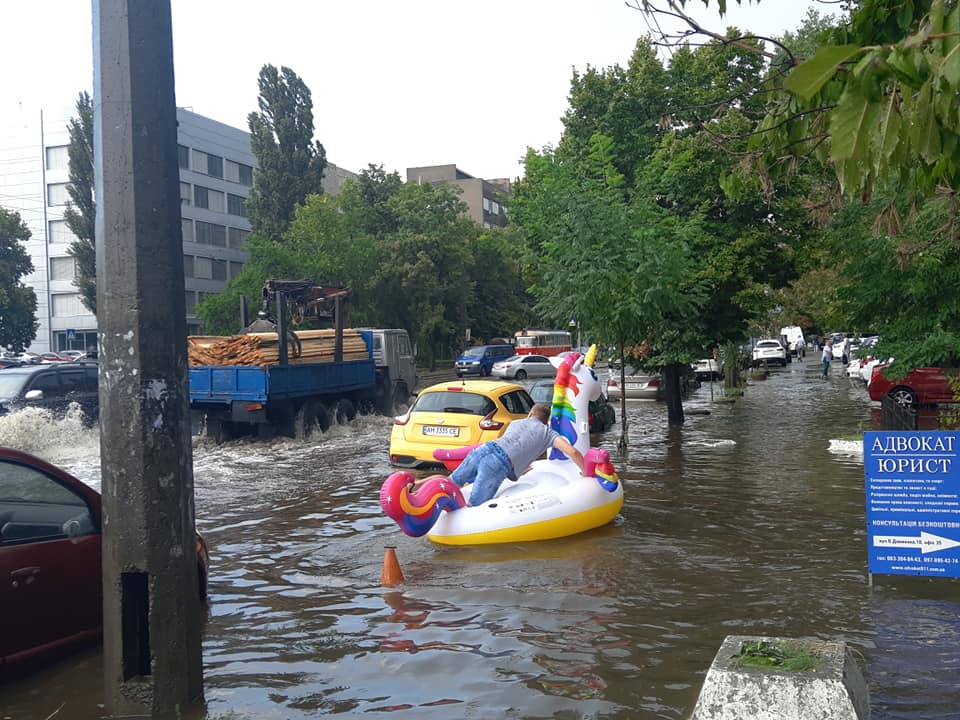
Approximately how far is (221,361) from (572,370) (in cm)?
1069

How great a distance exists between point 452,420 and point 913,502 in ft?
25.1

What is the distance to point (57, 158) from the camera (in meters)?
68.9

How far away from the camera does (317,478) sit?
1457 cm

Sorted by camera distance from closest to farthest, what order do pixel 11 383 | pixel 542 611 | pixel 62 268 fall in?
pixel 542 611 < pixel 11 383 < pixel 62 268

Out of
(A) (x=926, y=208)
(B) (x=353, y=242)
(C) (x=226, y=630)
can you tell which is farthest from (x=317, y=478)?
(B) (x=353, y=242)

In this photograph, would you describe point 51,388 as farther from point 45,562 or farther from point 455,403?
point 45,562

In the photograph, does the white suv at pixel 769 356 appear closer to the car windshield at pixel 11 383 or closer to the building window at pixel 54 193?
the car windshield at pixel 11 383

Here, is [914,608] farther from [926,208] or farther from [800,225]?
[800,225]

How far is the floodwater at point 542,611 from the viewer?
5.44m

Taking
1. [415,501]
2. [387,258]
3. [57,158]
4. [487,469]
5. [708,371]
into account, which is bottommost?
[415,501]

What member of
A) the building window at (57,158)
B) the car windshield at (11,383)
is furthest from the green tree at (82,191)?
the car windshield at (11,383)

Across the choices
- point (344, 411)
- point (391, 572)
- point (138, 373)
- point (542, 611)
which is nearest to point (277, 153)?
A: point (344, 411)

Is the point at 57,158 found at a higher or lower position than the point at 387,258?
higher

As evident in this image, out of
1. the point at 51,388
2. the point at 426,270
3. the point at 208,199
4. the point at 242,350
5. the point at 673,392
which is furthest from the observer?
the point at 208,199
